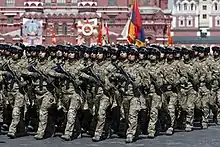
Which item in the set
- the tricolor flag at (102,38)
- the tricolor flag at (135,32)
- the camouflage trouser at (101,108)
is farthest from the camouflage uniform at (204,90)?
the tricolor flag at (102,38)

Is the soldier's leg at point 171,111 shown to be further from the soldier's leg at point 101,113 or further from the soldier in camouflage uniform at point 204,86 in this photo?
the soldier's leg at point 101,113

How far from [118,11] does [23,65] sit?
53.1 metres

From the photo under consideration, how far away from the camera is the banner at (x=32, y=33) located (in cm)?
5040

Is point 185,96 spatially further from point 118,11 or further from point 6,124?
A: point 118,11

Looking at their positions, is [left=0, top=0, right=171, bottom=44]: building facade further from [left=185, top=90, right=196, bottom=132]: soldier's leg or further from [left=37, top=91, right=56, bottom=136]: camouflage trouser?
[left=37, top=91, right=56, bottom=136]: camouflage trouser

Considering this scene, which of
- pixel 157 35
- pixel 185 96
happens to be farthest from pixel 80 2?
pixel 185 96

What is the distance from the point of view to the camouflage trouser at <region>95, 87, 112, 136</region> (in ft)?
38.0

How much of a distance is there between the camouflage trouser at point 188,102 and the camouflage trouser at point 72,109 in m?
2.73

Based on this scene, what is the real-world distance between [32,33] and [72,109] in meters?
40.9

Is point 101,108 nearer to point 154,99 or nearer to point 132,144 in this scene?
point 132,144

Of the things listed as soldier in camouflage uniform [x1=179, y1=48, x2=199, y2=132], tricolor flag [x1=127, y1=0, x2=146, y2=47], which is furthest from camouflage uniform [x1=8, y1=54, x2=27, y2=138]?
tricolor flag [x1=127, y1=0, x2=146, y2=47]

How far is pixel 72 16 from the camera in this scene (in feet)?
209

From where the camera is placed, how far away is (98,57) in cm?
1215

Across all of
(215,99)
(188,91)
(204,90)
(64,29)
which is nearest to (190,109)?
(188,91)
